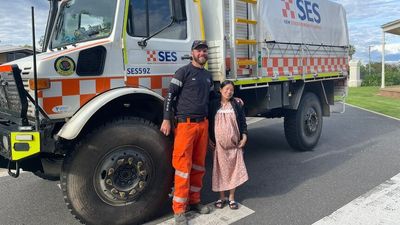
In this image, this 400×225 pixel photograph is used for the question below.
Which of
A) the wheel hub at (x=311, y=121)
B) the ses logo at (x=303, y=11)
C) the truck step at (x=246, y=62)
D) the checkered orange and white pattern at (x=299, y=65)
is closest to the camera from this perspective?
the truck step at (x=246, y=62)

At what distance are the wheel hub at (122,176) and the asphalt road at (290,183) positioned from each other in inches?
26.4

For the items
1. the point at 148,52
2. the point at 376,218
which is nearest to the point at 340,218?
the point at 376,218

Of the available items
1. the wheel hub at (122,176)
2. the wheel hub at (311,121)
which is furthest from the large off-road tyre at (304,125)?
the wheel hub at (122,176)

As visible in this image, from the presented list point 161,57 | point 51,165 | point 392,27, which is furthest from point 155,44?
point 392,27

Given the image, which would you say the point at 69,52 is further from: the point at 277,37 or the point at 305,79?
the point at 305,79

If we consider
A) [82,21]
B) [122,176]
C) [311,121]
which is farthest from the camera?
[311,121]

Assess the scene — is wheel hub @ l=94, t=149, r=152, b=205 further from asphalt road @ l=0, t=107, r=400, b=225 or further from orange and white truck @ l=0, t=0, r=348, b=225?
asphalt road @ l=0, t=107, r=400, b=225

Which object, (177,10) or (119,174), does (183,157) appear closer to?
(119,174)

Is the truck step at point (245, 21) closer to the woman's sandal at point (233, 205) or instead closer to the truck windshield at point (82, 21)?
the truck windshield at point (82, 21)

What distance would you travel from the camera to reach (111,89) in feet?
Result: 12.0

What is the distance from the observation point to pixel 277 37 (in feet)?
17.7

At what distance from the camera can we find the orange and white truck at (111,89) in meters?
3.35

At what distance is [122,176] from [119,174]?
1.5 inches

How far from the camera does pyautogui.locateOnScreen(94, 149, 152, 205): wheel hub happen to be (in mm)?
3480
